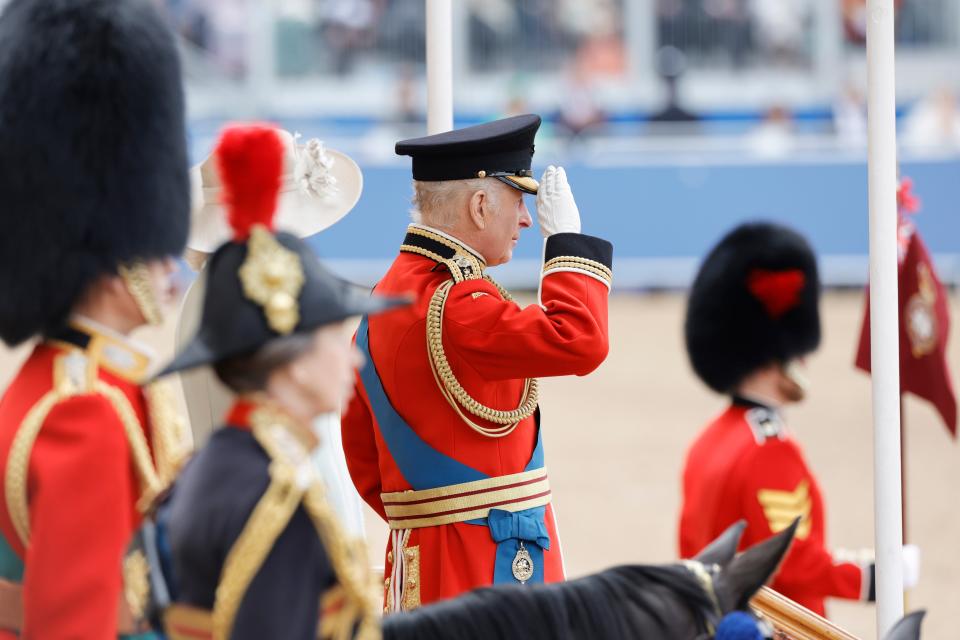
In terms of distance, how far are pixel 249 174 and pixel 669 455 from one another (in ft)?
23.5

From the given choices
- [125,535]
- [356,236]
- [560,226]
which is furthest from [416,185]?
[356,236]

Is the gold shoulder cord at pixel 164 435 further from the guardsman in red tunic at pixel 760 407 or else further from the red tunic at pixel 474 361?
the guardsman in red tunic at pixel 760 407

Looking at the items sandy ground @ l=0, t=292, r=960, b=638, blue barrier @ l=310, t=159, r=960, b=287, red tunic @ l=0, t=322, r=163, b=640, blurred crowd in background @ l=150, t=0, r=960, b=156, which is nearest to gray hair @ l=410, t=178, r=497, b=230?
red tunic @ l=0, t=322, r=163, b=640

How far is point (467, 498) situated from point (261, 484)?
50.5 inches

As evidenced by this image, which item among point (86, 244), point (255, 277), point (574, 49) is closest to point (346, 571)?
point (255, 277)

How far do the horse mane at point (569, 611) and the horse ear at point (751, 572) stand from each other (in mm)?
38

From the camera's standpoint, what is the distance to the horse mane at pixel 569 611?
2164 millimetres

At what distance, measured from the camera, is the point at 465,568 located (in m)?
3.21

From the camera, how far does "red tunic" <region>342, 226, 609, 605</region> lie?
3.10 m

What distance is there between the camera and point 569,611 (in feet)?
7.16

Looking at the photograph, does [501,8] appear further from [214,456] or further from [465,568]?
[214,456]

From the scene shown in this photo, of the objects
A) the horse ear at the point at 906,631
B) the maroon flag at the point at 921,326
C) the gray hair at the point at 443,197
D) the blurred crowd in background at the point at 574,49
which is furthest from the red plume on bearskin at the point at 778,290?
the blurred crowd in background at the point at 574,49

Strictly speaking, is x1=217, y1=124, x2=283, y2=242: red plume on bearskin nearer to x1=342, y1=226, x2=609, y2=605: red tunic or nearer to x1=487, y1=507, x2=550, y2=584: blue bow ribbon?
x1=342, y1=226, x2=609, y2=605: red tunic

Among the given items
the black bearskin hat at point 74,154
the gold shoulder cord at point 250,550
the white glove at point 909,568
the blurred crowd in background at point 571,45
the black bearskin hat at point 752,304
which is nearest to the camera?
the gold shoulder cord at point 250,550
